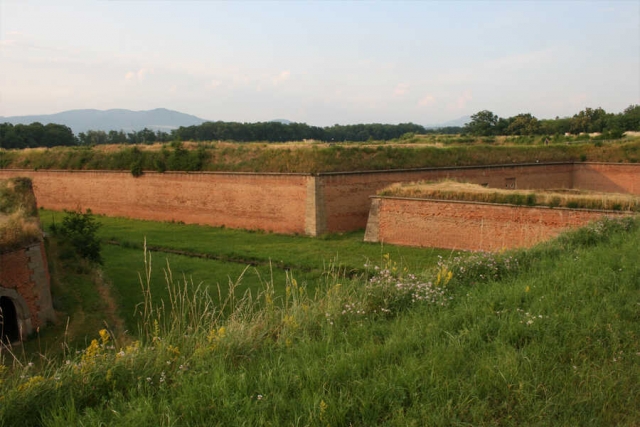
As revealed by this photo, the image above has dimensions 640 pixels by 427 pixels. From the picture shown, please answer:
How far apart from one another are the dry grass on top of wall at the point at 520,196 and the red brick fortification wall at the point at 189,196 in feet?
13.6

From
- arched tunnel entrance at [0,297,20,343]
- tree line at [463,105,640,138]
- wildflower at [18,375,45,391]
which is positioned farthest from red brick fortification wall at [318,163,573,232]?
tree line at [463,105,640,138]

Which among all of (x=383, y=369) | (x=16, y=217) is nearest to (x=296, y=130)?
(x=16, y=217)

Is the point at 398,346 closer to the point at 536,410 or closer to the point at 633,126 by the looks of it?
the point at 536,410

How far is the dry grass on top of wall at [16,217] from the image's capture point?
817 cm

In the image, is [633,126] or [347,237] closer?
[347,237]

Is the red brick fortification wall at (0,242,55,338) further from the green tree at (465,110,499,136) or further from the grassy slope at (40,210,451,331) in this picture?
the green tree at (465,110,499,136)

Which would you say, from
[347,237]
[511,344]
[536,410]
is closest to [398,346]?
[511,344]

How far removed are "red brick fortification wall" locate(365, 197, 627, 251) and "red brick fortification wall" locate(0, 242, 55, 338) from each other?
10139mm

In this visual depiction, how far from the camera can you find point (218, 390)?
3059 mm

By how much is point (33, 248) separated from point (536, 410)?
8205 mm

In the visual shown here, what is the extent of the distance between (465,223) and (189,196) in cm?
1260

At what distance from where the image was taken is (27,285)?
830 cm

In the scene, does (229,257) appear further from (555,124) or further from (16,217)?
(555,124)

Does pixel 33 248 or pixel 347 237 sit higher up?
Answer: pixel 33 248
